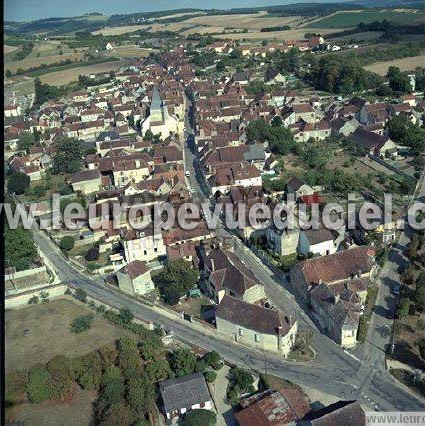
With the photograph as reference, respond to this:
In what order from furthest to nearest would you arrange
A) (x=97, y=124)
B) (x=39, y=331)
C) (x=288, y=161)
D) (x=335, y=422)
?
(x=97, y=124) → (x=288, y=161) → (x=39, y=331) → (x=335, y=422)

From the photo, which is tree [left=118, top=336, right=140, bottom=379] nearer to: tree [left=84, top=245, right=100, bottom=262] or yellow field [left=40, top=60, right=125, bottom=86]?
tree [left=84, top=245, right=100, bottom=262]

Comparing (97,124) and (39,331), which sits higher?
(97,124)

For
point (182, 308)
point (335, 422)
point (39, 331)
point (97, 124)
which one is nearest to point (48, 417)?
point (39, 331)

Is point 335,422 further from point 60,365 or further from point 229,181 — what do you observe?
point 229,181

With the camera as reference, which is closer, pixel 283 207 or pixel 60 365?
pixel 60 365

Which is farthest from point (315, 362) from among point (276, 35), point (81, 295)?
point (276, 35)

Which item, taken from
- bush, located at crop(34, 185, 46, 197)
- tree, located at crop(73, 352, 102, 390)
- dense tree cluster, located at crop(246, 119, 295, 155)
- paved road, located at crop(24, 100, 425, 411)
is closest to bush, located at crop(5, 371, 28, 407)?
tree, located at crop(73, 352, 102, 390)
